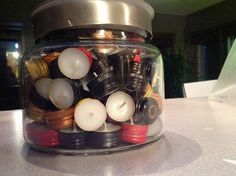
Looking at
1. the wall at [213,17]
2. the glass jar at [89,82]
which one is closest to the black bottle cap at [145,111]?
the glass jar at [89,82]

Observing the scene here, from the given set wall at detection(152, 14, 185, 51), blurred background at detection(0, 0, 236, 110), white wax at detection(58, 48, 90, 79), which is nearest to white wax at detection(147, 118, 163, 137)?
white wax at detection(58, 48, 90, 79)

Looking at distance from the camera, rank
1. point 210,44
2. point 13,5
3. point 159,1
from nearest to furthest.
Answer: point 13,5 < point 159,1 < point 210,44

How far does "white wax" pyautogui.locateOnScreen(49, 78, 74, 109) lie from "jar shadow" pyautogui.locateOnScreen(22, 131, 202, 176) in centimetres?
6

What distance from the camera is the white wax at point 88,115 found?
262 mm

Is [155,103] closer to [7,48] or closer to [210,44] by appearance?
[7,48]

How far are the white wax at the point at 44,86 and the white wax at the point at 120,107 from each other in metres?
0.07

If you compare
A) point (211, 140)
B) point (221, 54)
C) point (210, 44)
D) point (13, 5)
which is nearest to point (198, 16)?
point (210, 44)

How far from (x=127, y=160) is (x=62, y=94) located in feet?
0.31

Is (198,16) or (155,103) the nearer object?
(155,103)

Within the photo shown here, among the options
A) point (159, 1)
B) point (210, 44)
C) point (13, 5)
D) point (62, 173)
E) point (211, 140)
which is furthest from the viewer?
point (210, 44)

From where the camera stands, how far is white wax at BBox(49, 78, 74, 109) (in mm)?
273

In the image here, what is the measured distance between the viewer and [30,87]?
32cm

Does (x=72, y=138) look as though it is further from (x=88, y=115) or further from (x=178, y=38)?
(x=178, y=38)

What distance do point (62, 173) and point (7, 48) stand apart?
268 centimetres
